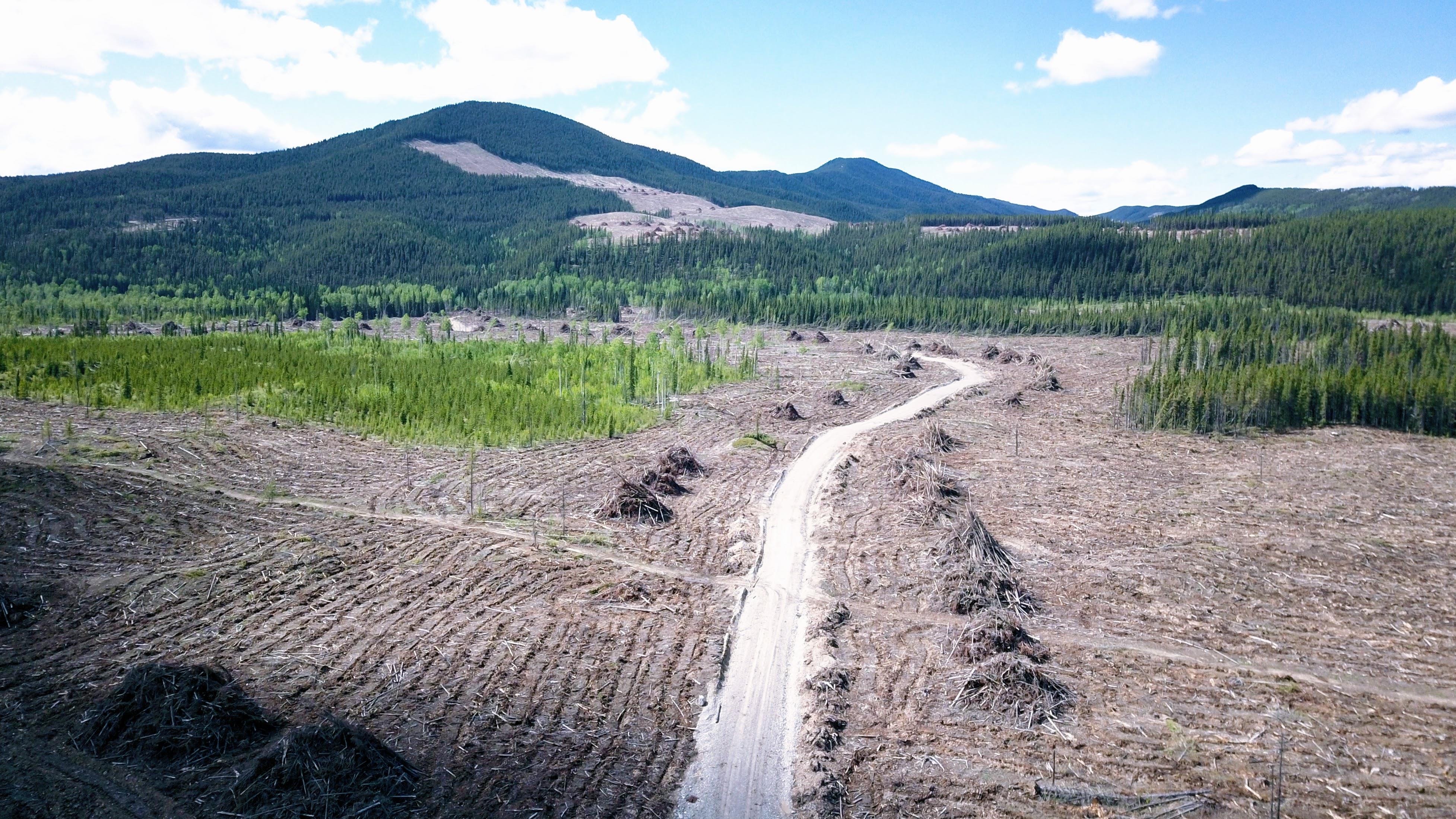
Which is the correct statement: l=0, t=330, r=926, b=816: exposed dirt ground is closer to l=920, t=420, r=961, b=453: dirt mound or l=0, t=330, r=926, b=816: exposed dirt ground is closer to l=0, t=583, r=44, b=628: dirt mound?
l=0, t=583, r=44, b=628: dirt mound

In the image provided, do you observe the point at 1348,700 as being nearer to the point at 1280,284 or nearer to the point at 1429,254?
the point at 1280,284

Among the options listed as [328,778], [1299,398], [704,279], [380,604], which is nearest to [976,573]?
[380,604]

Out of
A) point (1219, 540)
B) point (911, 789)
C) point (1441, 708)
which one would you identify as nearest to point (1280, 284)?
point (1219, 540)

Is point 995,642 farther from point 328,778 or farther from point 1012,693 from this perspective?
point 328,778

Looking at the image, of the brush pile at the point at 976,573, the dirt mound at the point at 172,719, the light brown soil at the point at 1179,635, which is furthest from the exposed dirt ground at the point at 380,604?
the brush pile at the point at 976,573

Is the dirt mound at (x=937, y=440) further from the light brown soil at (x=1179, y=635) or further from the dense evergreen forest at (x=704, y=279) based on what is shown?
the dense evergreen forest at (x=704, y=279)

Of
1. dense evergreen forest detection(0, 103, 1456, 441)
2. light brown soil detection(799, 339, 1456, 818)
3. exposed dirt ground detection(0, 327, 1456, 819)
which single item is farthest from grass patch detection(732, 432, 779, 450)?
dense evergreen forest detection(0, 103, 1456, 441)
